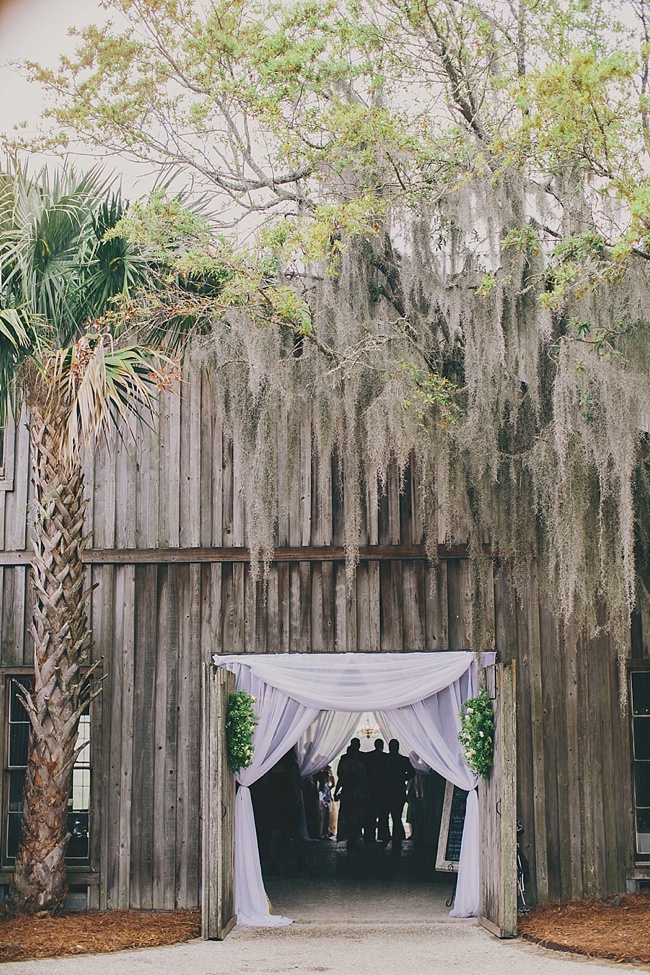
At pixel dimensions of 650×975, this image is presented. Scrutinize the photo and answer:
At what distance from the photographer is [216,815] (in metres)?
8.85

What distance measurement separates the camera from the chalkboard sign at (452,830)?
1077cm

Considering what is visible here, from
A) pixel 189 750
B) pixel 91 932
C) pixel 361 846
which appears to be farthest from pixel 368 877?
pixel 91 932

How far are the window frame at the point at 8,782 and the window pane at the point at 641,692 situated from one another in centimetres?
494

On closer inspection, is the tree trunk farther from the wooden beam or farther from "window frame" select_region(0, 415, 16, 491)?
"window frame" select_region(0, 415, 16, 491)

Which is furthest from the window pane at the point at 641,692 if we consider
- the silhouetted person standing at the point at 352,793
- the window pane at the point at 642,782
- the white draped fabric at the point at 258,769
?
the silhouetted person standing at the point at 352,793

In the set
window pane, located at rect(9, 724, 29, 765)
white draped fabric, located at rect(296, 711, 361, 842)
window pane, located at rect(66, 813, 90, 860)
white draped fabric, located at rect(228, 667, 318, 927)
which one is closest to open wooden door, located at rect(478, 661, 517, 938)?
white draped fabric, located at rect(228, 667, 318, 927)

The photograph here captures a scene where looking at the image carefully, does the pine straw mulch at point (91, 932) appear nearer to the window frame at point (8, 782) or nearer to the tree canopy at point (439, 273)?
the window frame at point (8, 782)

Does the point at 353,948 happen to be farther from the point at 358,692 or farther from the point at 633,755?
the point at 633,755

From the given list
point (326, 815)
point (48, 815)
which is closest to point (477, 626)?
point (48, 815)

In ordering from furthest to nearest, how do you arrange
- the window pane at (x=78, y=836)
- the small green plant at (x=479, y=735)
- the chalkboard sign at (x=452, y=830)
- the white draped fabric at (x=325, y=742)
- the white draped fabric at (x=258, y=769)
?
the white draped fabric at (x=325, y=742)
the chalkboard sign at (x=452, y=830)
the window pane at (x=78, y=836)
the white draped fabric at (x=258, y=769)
the small green plant at (x=479, y=735)

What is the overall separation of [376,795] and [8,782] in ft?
17.7

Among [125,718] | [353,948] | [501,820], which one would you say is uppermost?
[125,718]

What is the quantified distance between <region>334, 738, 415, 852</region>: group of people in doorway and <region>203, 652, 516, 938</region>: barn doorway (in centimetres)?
344

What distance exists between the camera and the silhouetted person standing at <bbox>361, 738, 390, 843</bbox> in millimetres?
13664
